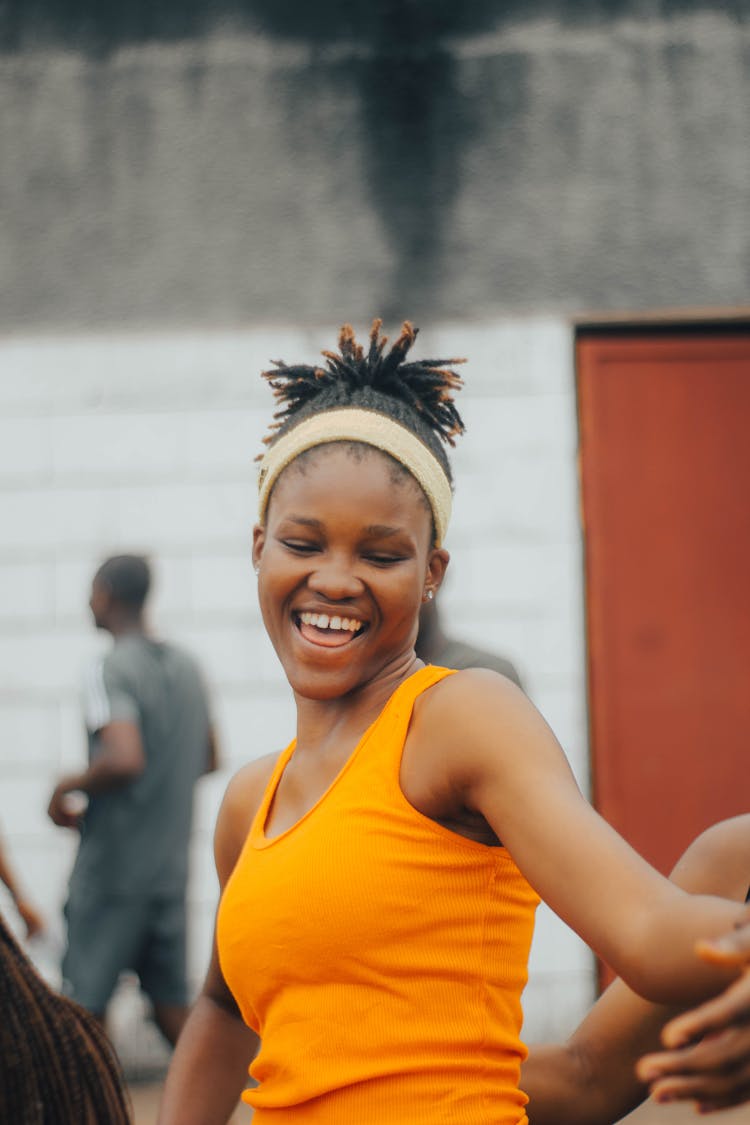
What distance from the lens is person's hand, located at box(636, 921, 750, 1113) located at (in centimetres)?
108

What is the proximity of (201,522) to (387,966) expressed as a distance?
4305mm

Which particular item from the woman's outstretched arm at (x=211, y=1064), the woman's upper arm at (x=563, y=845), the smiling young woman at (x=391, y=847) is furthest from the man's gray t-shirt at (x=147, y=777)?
the woman's upper arm at (x=563, y=845)

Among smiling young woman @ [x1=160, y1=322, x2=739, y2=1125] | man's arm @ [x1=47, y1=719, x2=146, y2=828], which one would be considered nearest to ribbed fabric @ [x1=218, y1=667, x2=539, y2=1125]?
smiling young woman @ [x1=160, y1=322, x2=739, y2=1125]

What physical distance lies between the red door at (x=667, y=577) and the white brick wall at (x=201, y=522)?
13 cm

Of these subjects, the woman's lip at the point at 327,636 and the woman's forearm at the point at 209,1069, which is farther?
the woman's forearm at the point at 209,1069

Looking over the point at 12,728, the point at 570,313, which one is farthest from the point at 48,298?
the point at 570,313

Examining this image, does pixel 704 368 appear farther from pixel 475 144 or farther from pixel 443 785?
pixel 443 785

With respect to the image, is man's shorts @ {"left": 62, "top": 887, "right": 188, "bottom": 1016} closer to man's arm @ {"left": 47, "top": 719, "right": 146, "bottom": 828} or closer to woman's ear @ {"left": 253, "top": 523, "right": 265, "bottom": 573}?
man's arm @ {"left": 47, "top": 719, "right": 146, "bottom": 828}

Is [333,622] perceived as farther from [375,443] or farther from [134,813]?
[134,813]

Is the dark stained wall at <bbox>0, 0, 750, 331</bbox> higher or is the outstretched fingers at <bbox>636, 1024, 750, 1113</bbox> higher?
the dark stained wall at <bbox>0, 0, 750, 331</bbox>

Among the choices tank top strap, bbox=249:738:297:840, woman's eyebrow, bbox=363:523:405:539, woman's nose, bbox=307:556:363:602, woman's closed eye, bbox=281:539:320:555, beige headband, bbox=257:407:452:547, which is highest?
beige headband, bbox=257:407:452:547

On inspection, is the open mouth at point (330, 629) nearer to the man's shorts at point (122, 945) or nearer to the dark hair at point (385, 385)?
the dark hair at point (385, 385)

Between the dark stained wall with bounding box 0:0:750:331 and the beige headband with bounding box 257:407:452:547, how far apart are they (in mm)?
4064

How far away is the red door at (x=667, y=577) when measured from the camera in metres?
5.60
